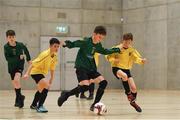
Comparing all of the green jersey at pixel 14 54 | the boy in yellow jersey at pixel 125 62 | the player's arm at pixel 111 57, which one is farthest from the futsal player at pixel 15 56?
the boy in yellow jersey at pixel 125 62

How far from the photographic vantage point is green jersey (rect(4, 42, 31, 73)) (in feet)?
35.7

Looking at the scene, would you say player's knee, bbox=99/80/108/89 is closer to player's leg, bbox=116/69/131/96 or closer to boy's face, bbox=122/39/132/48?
player's leg, bbox=116/69/131/96

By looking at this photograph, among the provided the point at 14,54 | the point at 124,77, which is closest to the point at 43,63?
the point at 14,54

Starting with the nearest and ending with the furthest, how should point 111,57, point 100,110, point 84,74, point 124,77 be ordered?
point 100,110, point 84,74, point 124,77, point 111,57

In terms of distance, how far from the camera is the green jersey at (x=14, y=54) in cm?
1088

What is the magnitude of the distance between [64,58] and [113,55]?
14.8 m

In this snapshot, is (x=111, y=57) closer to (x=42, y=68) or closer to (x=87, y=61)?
(x=87, y=61)

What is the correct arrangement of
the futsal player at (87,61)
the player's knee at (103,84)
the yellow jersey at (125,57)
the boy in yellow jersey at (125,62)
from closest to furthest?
1. the futsal player at (87,61)
2. the player's knee at (103,84)
3. the boy in yellow jersey at (125,62)
4. the yellow jersey at (125,57)

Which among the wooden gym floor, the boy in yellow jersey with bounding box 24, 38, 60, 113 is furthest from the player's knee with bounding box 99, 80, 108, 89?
the boy in yellow jersey with bounding box 24, 38, 60, 113

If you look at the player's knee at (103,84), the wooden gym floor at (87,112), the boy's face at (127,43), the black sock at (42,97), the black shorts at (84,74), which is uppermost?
the boy's face at (127,43)

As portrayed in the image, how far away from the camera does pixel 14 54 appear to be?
1091 centimetres

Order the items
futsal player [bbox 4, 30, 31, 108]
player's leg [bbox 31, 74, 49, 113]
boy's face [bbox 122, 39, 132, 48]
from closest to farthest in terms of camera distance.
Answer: player's leg [bbox 31, 74, 49, 113]
boy's face [bbox 122, 39, 132, 48]
futsal player [bbox 4, 30, 31, 108]

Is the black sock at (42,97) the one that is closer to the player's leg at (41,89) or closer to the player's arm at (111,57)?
the player's leg at (41,89)

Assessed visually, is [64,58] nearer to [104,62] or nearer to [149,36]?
[104,62]
